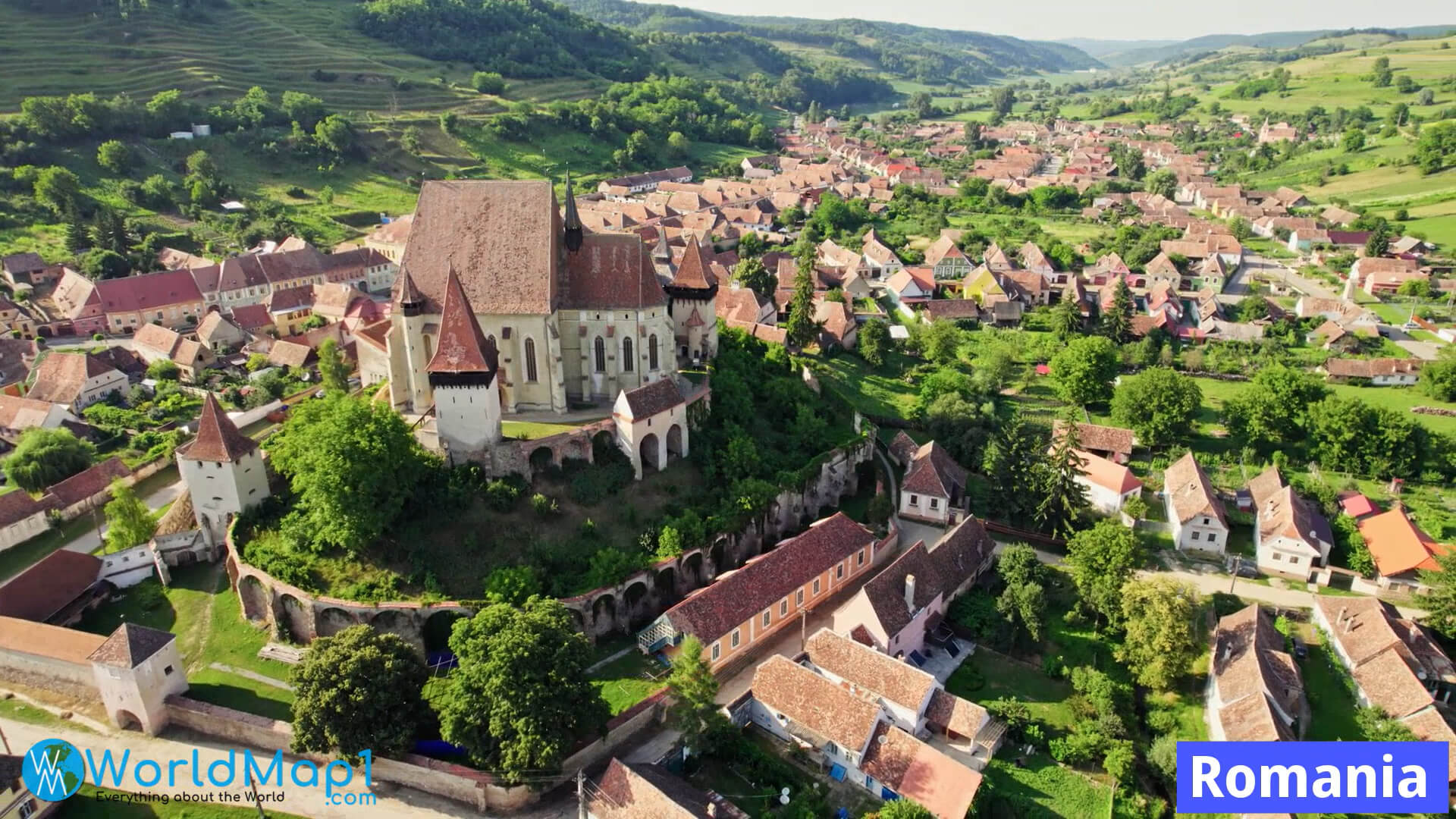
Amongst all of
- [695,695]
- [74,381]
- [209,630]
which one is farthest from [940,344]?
[74,381]

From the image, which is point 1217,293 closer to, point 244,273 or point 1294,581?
point 1294,581

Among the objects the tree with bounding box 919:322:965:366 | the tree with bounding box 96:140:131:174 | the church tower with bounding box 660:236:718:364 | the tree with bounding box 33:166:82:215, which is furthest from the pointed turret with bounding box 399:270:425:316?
the tree with bounding box 96:140:131:174

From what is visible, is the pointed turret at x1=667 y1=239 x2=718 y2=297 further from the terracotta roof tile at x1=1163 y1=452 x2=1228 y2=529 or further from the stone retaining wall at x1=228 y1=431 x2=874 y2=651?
the terracotta roof tile at x1=1163 y1=452 x2=1228 y2=529

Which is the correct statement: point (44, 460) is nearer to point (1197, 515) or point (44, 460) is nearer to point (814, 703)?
point (814, 703)

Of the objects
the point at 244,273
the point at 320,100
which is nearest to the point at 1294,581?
the point at 244,273

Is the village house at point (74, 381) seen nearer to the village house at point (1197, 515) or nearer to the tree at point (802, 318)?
the tree at point (802, 318)

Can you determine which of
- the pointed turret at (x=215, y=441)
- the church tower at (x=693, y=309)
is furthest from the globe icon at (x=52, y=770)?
the church tower at (x=693, y=309)
